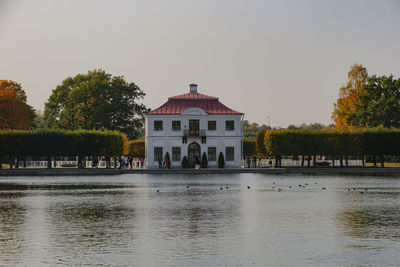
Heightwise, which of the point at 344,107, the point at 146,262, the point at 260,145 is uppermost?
the point at 344,107

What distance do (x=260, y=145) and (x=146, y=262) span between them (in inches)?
2879

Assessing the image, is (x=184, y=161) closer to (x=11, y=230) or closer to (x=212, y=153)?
(x=212, y=153)

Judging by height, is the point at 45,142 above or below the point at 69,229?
above

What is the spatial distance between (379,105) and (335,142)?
12.6 meters

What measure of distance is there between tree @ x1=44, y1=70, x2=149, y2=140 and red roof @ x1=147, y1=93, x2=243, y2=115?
48.3 feet

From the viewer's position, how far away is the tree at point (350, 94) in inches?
3551

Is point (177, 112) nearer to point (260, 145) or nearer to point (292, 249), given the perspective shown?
point (260, 145)

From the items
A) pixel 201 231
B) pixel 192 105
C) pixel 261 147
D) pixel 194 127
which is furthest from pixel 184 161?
pixel 201 231

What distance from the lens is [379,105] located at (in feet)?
278

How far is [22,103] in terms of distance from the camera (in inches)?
3361

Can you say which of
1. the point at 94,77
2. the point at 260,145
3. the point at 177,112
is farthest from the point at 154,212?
the point at 94,77

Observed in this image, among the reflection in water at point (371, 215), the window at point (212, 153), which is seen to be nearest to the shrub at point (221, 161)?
the window at point (212, 153)

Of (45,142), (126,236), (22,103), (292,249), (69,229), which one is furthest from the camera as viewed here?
(22,103)

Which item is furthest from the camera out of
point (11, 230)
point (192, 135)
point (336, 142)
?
point (336, 142)
